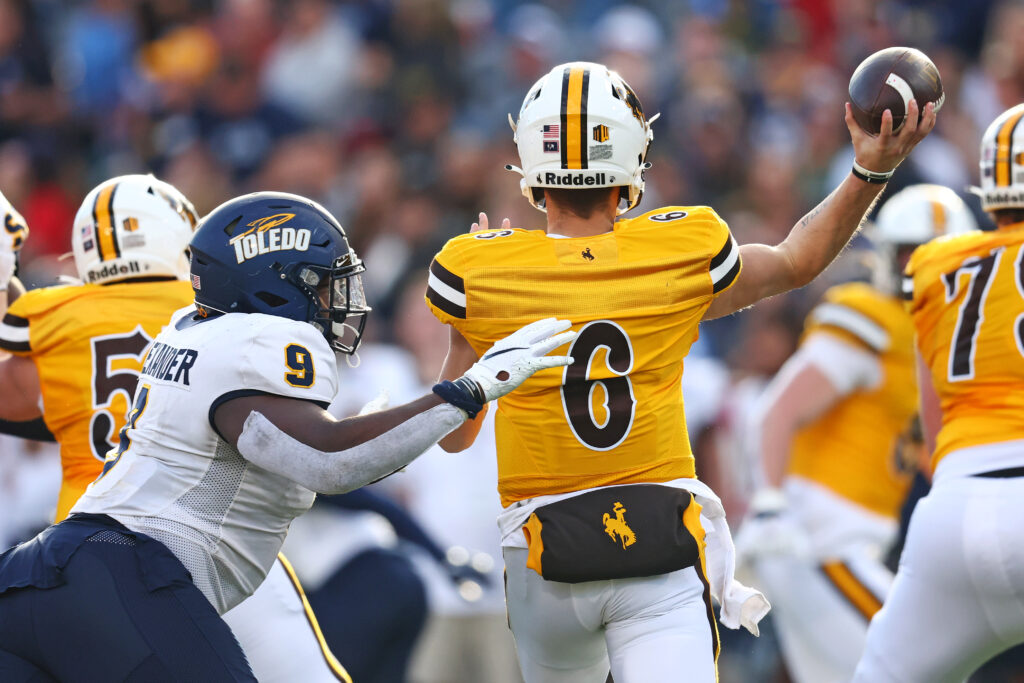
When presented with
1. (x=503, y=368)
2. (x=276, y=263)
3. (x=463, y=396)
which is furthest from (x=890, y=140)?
(x=276, y=263)

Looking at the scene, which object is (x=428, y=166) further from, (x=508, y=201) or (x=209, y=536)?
(x=209, y=536)

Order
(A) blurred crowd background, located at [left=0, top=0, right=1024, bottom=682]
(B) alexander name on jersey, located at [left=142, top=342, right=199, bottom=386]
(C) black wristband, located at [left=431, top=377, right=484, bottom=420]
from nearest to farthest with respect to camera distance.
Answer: (C) black wristband, located at [left=431, top=377, right=484, bottom=420] < (B) alexander name on jersey, located at [left=142, top=342, right=199, bottom=386] < (A) blurred crowd background, located at [left=0, top=0, right=1024, bottom=682]

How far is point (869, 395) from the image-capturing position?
22.1 feet

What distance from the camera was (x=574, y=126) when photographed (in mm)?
3957

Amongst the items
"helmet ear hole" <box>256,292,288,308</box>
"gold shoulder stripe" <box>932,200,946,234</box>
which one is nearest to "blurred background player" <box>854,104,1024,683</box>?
"gold shoulder stripe" <box>932,200,946,234</box>

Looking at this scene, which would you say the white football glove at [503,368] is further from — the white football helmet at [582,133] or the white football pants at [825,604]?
the white football pants at [825,604]

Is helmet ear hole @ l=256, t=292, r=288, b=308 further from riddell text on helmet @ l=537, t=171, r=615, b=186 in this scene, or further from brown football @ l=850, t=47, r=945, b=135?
brown football @ l=850, t=47, r=945, b=135

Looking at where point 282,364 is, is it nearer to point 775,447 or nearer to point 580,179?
point 580,179

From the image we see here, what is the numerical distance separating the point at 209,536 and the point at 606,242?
4.24 feet

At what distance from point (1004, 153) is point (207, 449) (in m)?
2.80

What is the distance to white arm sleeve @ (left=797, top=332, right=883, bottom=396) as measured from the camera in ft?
21.6

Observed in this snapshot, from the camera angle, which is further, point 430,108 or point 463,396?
point 430,108

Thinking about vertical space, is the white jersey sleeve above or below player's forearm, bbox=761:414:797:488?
above

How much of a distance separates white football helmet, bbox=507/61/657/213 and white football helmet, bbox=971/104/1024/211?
1.40 meters
